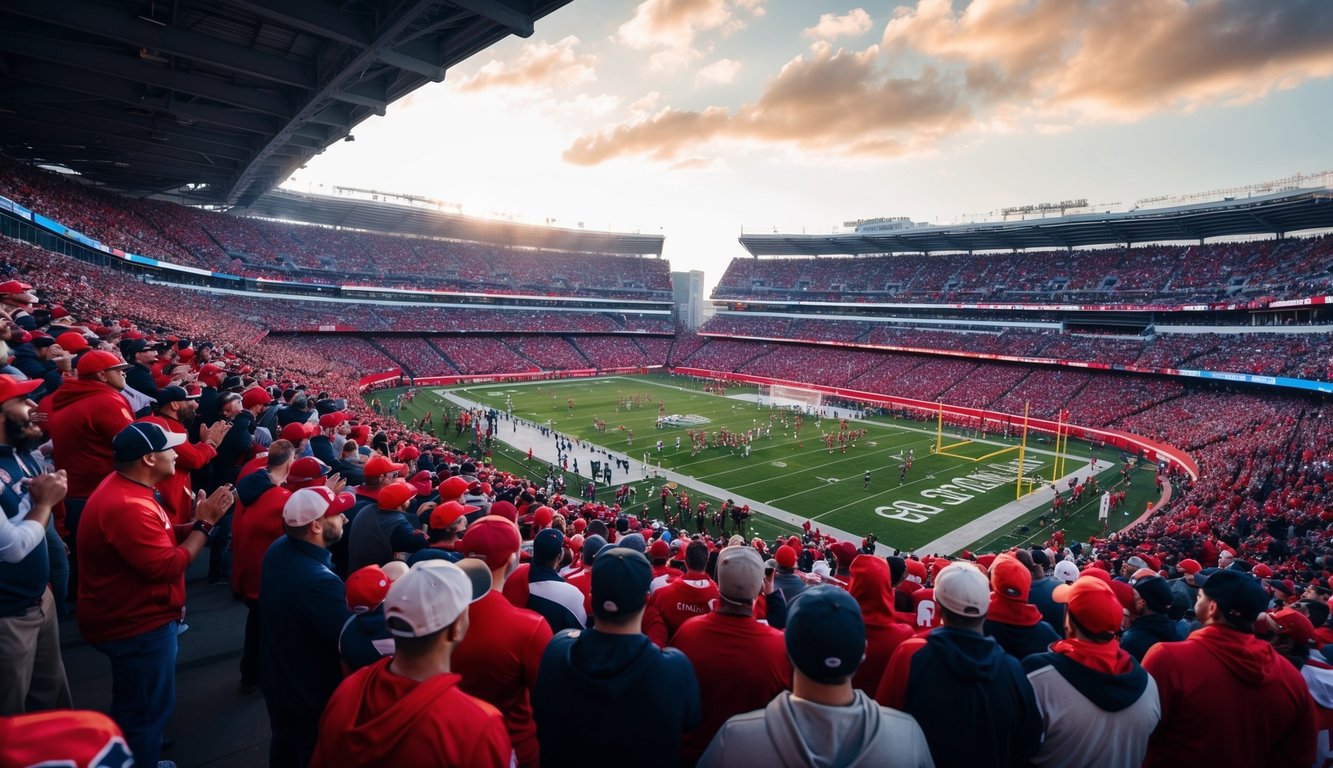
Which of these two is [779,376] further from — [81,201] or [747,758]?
[747,758]

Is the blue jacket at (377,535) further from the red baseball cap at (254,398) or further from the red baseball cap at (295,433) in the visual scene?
the red baseball cap at (254,398)

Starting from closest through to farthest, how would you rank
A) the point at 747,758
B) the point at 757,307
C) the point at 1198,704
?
1. the point at 747,758
2. the point at 1198,704
3. the point at 757,307

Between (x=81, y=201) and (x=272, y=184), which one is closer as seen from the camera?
(x=272, y=184)

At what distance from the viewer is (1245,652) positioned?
11.3ft

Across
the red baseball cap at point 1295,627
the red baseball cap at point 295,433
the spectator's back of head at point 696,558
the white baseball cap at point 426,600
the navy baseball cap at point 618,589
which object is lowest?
the red baseball cap at point 1295,627

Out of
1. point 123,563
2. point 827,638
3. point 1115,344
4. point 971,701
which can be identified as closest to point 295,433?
point 123,563

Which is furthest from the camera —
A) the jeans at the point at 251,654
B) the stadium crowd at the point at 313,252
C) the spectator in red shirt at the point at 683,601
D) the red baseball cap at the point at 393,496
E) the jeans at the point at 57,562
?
the stadium crowd at the point at 313,252

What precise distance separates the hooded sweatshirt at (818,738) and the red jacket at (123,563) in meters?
3.49

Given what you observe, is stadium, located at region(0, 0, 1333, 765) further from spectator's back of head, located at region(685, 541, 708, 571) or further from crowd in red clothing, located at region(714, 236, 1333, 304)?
spectator's back of head, located at region(685, 541, 708, 571)

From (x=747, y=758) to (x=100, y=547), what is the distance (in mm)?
3904

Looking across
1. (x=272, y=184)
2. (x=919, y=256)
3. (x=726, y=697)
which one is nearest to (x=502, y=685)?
(x=726, y=697)

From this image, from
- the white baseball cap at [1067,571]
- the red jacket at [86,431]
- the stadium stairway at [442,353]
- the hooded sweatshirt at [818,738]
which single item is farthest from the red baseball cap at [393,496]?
the stadium stairway at [442,353]

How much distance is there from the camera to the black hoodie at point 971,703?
2799 millimetres

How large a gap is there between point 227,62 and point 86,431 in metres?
13.6
